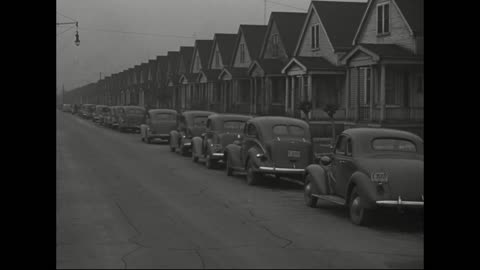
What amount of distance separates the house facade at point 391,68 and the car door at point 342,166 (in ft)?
62.9

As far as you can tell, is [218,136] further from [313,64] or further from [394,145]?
[313,64]

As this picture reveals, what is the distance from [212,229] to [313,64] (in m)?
30.6

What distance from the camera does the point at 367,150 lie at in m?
13.1

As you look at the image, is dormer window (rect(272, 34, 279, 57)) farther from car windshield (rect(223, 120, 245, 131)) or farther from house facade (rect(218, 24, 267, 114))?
car windshield (rect(223, 120, 245, 131))

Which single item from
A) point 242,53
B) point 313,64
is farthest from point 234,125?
point 242,53

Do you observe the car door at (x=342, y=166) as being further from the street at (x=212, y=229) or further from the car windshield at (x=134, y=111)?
the car windshield at (x=134, y=111)

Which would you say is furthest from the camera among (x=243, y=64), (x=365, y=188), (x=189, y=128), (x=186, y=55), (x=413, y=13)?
(x=186, y=55)

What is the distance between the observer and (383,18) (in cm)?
3628

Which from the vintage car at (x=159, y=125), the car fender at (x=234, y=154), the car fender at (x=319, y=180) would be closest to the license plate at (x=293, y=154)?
the car fender at (x=234, y=154)

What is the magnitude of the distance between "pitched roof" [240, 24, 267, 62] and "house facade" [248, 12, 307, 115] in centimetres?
326

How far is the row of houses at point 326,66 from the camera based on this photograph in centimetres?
3375
